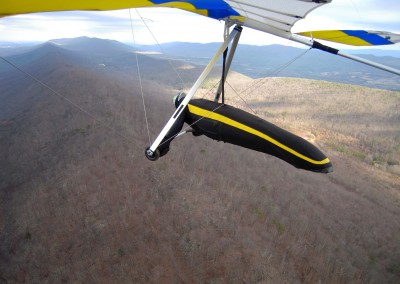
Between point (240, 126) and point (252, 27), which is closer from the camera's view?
point (252, 27)

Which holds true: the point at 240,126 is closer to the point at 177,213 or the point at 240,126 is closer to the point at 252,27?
the point at 252,27

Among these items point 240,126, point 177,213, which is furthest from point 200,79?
point 177,213

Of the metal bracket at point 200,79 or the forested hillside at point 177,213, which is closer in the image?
the metal bracket at point 200,79

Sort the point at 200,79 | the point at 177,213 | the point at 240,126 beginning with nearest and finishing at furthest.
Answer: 1. the point at 200,79
2. the point at 240,126
3. the point at 177,213

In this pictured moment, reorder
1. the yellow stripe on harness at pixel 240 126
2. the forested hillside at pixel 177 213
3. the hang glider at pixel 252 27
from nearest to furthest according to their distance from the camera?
the hang glider at pixel 252 27 → the yellow stripe on harness at pixel 240 126 → the forested hillside at pixel 177 213

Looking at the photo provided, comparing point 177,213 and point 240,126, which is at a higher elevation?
point 240,126

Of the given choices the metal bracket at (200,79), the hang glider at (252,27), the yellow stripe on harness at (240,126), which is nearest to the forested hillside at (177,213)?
the yellow stripe on harness at (240,126)

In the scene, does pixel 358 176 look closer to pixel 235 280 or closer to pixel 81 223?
pixel 235 280

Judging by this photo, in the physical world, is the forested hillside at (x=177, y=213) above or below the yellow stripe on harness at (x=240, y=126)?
below

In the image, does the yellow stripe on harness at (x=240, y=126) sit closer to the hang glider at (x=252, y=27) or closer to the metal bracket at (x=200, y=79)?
the hang glider at (x=252, y=27)

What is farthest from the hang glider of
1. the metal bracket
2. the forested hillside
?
the forested hillside
